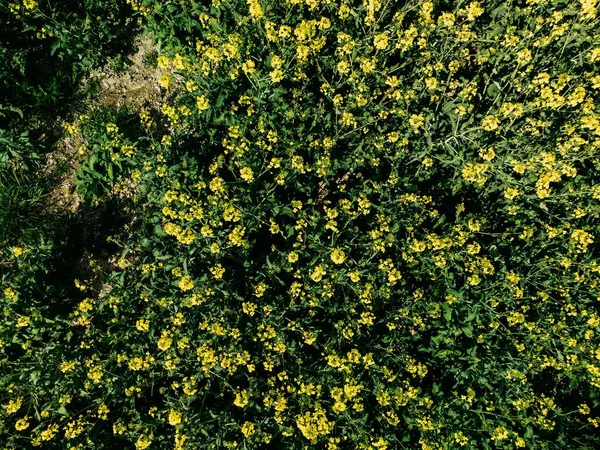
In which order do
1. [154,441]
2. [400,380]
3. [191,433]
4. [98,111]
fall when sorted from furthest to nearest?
[98,111] → [400,380] → [154,441] → [191,433]

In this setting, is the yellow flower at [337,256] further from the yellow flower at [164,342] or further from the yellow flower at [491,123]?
the yellow flower at [491,123]

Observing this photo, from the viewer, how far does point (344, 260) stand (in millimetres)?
5891

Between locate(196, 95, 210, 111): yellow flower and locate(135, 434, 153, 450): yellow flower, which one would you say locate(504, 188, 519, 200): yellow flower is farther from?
locate(135, 434, 153, 450): yellow flower

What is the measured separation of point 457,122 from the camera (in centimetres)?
640

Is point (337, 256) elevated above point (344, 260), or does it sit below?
above

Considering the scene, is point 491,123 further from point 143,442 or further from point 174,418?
point 143,442

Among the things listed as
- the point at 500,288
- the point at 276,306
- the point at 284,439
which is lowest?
the point at 284,439

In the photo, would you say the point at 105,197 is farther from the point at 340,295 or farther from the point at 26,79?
the point at 340,295

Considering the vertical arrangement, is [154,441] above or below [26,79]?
below

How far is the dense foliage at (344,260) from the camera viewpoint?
5.66 metres

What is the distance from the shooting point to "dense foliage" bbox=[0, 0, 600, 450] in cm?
566

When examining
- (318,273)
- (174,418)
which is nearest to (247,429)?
(174,418)

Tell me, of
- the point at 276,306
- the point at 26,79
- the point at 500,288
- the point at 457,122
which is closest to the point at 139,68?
the point at 26,79

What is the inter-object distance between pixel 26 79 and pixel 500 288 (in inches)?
359
